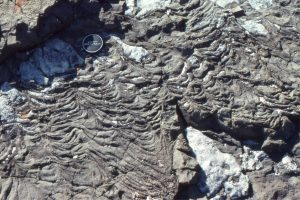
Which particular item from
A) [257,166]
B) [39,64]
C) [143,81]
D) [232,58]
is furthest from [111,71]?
[257,166]

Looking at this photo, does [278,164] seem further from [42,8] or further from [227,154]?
[42,8]

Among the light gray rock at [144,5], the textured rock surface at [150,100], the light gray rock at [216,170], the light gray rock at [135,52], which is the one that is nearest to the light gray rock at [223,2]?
the textured rock surface at [150,100]

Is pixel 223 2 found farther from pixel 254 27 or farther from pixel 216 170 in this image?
pixel 216 170

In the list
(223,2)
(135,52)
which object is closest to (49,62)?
(135,52)

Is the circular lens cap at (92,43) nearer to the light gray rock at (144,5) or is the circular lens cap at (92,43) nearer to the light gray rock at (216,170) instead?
the light gray rock at (144,5)

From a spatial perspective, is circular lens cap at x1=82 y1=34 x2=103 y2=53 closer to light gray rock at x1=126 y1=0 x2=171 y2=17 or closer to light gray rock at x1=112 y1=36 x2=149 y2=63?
light gray rock at x1=112 y1=36 x2=149 y2=63
